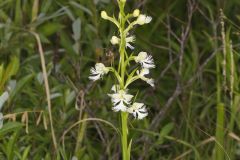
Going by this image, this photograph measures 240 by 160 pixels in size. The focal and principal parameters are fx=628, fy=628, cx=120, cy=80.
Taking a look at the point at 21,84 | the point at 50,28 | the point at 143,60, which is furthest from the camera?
the point at 50,28

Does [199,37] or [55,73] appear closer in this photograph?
[55,73]

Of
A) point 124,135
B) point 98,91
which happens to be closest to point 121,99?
point 124,135

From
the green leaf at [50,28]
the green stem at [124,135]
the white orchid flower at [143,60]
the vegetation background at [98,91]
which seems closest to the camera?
the green stem at [124,135]

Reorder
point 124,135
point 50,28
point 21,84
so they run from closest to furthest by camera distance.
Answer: point 124,135 < point 21,84 < point 50,28

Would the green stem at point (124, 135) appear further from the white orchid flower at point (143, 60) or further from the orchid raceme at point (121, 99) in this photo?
the white orchid flower at point (143, 60)

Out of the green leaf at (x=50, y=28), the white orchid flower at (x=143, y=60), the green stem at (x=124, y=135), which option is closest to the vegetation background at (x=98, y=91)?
the green leaf at (x=50, y=28)

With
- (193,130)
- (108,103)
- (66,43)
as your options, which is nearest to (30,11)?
(66,43)

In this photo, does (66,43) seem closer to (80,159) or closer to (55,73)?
(55,73)

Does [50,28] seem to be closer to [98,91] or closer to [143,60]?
[98,91]
